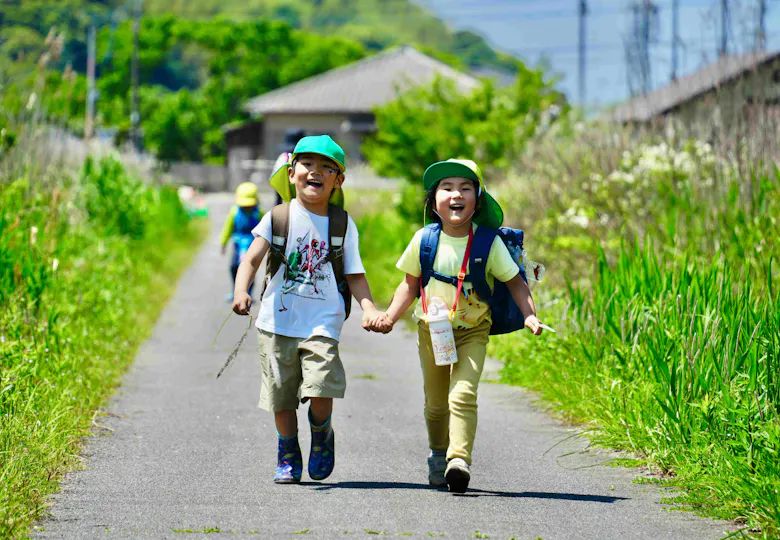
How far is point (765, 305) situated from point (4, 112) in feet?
27.6

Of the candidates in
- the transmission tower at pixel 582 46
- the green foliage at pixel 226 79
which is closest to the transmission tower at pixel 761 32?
the transmission tower at pixel 582 46

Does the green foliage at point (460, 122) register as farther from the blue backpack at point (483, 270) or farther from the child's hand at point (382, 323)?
the child's hand at point (382, 323)

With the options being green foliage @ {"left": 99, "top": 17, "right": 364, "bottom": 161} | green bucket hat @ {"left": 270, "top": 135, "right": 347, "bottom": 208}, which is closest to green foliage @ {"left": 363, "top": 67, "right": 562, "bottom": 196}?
green bucket hat @ {"left": 270, "top": 135, "right": 347, "bottom": 208}

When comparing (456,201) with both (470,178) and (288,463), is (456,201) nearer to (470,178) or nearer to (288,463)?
(470,178)

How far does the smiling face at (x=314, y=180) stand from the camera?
19.4 ft

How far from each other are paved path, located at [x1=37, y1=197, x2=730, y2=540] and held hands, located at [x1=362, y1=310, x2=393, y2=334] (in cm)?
76

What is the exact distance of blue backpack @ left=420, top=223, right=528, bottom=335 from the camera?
579 centimetres

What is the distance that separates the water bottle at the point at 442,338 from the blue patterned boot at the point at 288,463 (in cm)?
83

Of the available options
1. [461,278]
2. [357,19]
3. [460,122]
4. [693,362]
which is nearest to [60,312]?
[461,278]

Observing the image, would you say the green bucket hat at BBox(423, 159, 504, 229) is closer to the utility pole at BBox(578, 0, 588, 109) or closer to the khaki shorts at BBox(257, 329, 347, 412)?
the khaki shorts at BBox(257, 329, 347, 412)

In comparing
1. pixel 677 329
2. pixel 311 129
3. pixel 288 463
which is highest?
pixel 311 129

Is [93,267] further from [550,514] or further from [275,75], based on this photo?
[275,75]

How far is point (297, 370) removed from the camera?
19.5 ft

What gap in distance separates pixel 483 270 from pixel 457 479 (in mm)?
980
